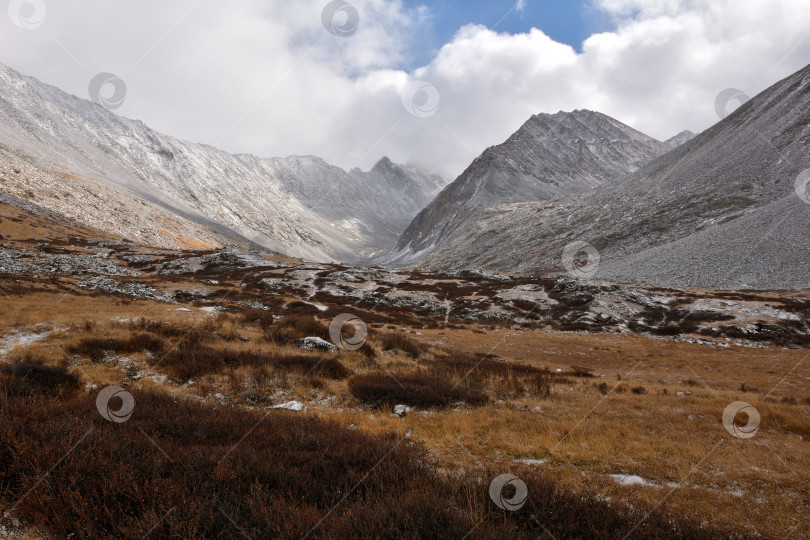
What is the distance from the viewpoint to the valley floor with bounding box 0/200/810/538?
4836 millimetres

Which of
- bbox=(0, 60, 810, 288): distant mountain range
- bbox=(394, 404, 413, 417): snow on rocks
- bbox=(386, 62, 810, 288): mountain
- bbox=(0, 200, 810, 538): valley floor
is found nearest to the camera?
bbox=(0, 200, 810, 538): valley floor

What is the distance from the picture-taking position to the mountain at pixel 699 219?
67.0m

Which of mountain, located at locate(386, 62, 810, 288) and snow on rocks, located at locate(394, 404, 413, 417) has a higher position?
mountain, located at locate(386, 62, 810, 288)

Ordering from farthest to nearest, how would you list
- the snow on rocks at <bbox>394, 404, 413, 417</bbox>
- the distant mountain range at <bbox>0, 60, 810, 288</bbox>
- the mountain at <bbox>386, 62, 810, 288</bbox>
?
the distant mountain range at <bbox>0, 60, 810, 288</bbox>
the mountain at <bbox>386, 62, 810, 288</bbox>
the snow on rocks at <bbox>394, 404, 413, 417</bbox>

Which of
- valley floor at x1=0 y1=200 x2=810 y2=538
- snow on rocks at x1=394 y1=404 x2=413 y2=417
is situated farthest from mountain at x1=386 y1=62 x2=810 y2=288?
snow on rocks at x1=394 y1=404 x2=413 y2=417

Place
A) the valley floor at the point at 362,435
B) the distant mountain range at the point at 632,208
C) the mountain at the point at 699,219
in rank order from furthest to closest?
1. the distant mountain range at the point at 632,208
2. the mountain at the point at 699,219
3. the valley floor at the point at 362,435

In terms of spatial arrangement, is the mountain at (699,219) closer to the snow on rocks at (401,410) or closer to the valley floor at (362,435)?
the valley floor at (362,435)

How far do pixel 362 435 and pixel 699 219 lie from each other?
117 metres

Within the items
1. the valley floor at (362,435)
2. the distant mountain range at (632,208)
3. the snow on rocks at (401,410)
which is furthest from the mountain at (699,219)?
the snow on rocks at (401,410)

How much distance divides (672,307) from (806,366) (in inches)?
798

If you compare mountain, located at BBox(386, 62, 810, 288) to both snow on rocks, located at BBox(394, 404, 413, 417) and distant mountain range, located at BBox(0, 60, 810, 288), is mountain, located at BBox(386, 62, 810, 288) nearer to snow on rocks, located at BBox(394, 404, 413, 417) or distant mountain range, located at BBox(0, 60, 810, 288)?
distant mountain range, located at BBox(0, 60, 810, 288)

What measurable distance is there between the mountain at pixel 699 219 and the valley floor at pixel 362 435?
50.8 meters

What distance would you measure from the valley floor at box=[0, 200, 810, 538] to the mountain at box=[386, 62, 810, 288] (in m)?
50.8

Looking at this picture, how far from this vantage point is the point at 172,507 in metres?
4.56
